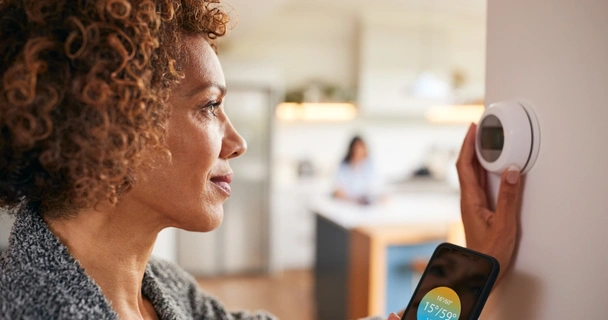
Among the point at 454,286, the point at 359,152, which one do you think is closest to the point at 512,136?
the point at 454,286

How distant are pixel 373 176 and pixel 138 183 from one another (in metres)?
3.95

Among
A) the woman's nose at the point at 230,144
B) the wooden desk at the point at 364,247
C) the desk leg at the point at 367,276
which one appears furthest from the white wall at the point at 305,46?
the woman's nose at the point at 230,144

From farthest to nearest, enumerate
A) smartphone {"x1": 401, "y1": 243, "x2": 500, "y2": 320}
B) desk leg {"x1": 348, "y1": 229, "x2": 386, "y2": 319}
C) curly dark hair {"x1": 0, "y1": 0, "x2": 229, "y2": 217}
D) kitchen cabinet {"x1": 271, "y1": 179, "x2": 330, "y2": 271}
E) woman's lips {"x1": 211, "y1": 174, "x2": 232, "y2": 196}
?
kitchen cabinet {"x1": 271, "y1": 179, "x2": 330, "y2": 271} < desk leg {"x1": 348, "y1": 229, "x2": 386, "y2": 319} < woman's lips {"x1": 211, "y1": 174, "x2": 232, "y2": 196} < smartphone {"x1": 401, "y1": 243, "x2": 500, "y2": 320} < curly dark hair {"x1": 0, "y1": 0, "x2": 229, "y2": 217}

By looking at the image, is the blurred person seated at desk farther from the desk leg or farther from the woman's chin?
the woman's chin

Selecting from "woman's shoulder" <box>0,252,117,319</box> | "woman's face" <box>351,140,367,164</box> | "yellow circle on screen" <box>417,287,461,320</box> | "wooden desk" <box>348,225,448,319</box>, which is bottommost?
"wooden desk" <box>348,225,448,319</box>

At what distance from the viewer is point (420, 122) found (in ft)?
19.8

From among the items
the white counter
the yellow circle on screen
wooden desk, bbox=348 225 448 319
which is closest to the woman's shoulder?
the yellow circle on screen

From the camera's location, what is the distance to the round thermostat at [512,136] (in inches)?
28.9

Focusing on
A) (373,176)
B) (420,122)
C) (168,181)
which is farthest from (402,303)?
(420,122)

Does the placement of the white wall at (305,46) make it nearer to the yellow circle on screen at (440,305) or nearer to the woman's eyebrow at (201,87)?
the woman's eyebrow at (201,87)

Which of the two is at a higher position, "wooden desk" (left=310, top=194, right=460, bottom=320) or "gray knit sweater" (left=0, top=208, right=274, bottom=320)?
"gray knit sweater" (left=0, top=208, right=274, bottom=320)

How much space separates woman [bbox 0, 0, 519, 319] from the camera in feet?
2.00

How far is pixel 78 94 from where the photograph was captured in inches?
23.8

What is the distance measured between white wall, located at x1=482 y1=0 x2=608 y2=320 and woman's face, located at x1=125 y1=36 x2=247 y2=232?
0.45 m
